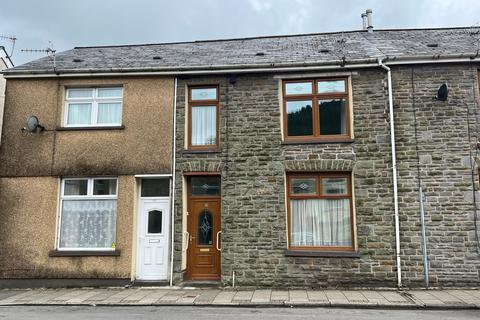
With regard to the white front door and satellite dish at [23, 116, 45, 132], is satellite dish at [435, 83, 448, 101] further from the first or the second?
satellite dish at [23, 116, 45, 132]

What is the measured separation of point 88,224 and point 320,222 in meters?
5.97

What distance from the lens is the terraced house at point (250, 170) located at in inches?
355

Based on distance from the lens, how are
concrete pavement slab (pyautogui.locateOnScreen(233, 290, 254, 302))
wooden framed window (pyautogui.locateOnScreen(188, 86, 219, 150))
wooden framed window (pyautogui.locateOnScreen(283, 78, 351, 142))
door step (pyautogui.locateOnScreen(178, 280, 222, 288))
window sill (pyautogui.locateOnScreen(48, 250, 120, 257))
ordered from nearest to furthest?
concrete pavement slab (pyautogui.locateOnScreen(233, 290, 254, 302)) < door step (pyautogui.locateOnScreen(178, 280, 222, 288)) < window sill (pyautogui.locateOnScreen(48, 250, 120, 257)) < wooden framed window (pyautogui.locateOnScreen(283, 78, 351, 142)) < wooden framed window (pyautogui.locateOnScreen(188, 86, 219, 150))

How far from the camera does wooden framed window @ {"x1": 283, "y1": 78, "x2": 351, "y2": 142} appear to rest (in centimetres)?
970

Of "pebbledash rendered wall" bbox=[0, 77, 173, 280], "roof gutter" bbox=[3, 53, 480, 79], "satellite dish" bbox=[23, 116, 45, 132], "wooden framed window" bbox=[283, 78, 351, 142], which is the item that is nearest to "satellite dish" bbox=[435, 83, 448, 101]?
"roof gutter" bbox=[3, 53, 480, 79]

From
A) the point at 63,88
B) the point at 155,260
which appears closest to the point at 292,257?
the point at 155,260

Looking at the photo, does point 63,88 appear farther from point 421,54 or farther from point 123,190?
point 421,54

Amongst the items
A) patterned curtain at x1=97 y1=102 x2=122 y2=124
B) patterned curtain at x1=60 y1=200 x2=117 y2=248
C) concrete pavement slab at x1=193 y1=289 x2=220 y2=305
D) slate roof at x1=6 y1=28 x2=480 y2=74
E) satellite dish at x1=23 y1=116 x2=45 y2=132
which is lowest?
concrete pavement slab at x1=193 y1=289 x2=220 y2=305

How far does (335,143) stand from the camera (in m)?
9.48

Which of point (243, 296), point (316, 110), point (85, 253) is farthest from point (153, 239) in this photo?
point (316, 110)

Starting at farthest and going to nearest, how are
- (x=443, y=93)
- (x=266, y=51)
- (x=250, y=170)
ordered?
(x=266, y=51) < (x=250, y=170) < (x=443, y=93)

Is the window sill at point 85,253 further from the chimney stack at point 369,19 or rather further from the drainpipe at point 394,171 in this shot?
the chimney stack at point 369,19

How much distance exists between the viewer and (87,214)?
32.6 feet

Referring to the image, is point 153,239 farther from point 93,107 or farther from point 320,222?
point 320,222
